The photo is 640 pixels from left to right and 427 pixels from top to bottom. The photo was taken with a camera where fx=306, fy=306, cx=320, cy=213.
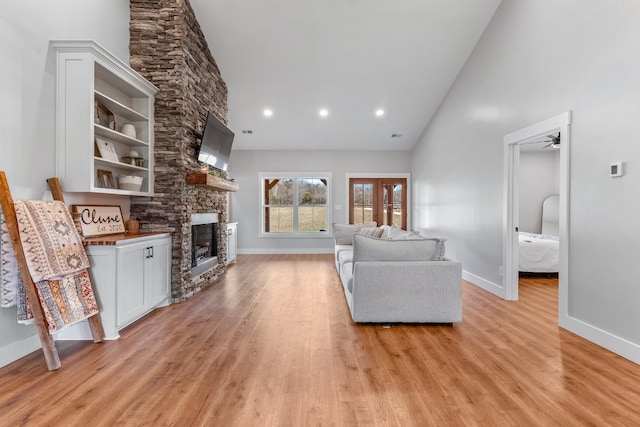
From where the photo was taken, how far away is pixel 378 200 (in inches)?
322

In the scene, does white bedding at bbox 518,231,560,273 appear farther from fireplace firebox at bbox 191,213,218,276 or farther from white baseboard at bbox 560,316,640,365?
fireplace firebox at bbox 191,213,218,276

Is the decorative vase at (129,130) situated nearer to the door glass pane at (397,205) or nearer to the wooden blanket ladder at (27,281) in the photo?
the wooden blanket ladder at (27,281)

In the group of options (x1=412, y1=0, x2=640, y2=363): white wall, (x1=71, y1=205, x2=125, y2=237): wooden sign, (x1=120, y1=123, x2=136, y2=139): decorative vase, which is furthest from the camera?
(x1=120, y1=123, x2=136, y2=139): decorative vase

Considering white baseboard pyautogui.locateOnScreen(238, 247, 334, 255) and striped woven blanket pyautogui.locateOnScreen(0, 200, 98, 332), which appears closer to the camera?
striped woven blanket pyautogui.locateOnScreen(0, 200, 98, 332)

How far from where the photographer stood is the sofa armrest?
297 cm

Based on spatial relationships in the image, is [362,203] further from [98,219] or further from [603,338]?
[98,219]

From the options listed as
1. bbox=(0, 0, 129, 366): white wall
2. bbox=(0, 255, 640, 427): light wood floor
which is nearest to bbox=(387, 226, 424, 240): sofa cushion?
bbox=(0, 255, 640, 427): light wood floor

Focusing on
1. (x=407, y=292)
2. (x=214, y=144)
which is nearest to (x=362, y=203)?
(x=214, y=144)

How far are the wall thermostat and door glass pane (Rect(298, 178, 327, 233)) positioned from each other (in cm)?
600

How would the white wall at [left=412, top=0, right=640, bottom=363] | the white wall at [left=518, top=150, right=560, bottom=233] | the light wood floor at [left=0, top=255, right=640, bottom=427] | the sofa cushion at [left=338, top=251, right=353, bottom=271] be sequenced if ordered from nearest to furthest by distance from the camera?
the light wood floor at [left=0, top=255, right=640, bottom=427] → the white wall at [left=412, top=0, right=640, bottom=363] → the sofa cushion at [left=338, top=251, right=353, bottom=271] → the white wall at [left=518, top=150, right=560, bottom=233]

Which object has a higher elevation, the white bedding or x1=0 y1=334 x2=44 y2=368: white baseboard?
the white bedding

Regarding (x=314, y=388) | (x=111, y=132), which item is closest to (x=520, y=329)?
(x=314, y=388)

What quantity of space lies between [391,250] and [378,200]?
5.25 m

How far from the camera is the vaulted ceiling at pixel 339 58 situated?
424 centimetres
